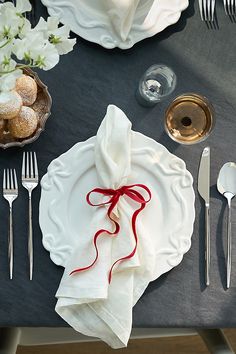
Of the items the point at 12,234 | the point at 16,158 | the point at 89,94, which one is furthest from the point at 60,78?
the point at 12,234

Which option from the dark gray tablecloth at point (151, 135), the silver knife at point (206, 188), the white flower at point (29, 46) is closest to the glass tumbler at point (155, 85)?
the dark gray tablecloth at point (151, 135)

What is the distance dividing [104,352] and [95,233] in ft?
2.52

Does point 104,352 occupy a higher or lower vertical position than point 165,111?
lower

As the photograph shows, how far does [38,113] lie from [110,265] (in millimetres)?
292

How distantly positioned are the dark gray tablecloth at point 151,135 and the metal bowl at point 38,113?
36 mm

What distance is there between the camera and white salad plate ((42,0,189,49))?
1.27m

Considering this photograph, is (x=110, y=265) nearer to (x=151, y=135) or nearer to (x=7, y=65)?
(x=151, y=135)

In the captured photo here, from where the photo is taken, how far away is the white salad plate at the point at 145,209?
120 cm

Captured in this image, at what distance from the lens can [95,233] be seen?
1161 mm

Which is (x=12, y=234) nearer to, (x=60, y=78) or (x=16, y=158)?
(x=16, y=158)

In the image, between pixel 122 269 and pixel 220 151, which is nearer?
pixel 122 269

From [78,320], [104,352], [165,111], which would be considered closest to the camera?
[78,320]

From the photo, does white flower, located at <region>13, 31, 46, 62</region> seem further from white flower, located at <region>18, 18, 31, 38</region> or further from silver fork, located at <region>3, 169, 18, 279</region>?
silver fork, located at <region>3, 169, 18, 279</region>

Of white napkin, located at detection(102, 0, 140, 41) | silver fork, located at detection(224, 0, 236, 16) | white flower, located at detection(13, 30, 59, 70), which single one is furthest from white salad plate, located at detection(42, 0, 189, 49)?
white flower, located at detection(13, 30, 59, 70)
